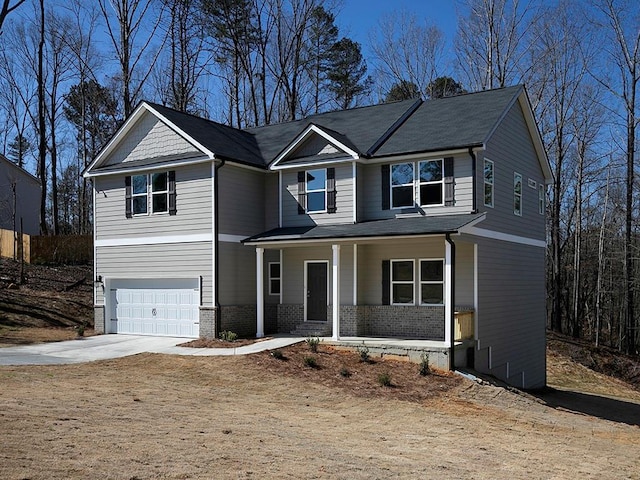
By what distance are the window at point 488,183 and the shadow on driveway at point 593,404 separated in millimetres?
5795

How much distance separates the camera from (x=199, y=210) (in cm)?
2023

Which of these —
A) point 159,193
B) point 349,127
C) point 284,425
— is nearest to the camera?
point 284,425

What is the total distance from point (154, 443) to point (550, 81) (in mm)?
31250

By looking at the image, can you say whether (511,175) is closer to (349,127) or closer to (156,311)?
(349,127)

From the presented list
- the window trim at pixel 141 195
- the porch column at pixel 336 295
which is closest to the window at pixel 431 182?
the porch column at pixel 336 295

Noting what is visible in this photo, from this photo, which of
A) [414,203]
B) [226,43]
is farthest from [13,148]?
[414,203]

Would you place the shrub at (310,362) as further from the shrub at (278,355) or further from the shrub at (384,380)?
the shrub at (384,380)

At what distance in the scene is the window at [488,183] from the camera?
738 inches

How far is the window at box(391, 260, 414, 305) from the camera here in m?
19.0

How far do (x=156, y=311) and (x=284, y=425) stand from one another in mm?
11805

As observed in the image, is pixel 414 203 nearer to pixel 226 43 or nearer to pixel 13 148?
pixel 226 43

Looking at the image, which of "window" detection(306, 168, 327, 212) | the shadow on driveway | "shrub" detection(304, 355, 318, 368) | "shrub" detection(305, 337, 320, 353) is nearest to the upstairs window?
"window" detection(306, 168, 327, 212)

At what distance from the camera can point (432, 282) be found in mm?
18750

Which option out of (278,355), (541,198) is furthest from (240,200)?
(541,198)
